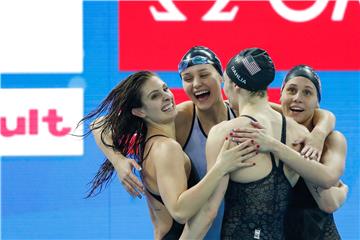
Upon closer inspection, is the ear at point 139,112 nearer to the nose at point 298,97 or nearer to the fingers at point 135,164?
the fingers at point 135,164

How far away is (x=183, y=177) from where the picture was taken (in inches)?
144

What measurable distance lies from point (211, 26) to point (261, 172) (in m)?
3.19

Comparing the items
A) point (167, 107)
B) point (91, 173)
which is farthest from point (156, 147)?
point (91, 173)

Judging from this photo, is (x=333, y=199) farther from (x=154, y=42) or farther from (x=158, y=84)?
(x=154, y=42)

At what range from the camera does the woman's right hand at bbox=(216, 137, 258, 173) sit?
3.40m

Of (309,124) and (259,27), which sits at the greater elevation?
(259,27)

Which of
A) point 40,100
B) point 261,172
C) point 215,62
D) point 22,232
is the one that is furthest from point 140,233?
point 261,172

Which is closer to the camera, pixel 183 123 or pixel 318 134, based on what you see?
pixel 318 134

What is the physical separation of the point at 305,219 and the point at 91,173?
2.97 metres

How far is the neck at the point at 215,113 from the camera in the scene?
170 inches

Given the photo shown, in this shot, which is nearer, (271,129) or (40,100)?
(271,129)

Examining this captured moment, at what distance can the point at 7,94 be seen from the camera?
650 centimetres

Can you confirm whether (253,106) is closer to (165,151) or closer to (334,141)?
(165,151)

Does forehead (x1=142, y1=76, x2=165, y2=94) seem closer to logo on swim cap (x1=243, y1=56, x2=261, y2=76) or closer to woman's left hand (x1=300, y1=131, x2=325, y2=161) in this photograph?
logo on swim cap (x1=243, y1=56, x2=261, y2=76)
